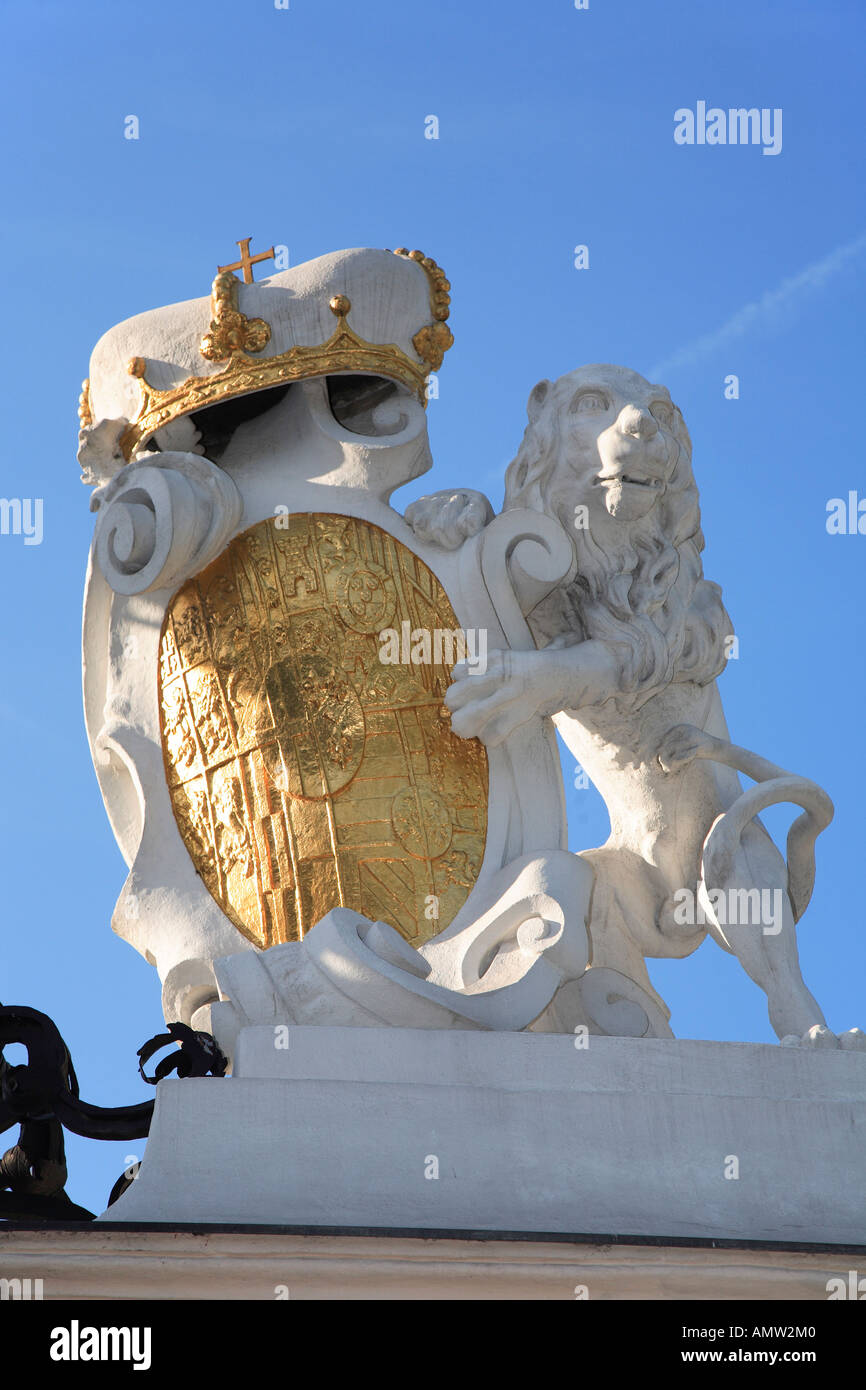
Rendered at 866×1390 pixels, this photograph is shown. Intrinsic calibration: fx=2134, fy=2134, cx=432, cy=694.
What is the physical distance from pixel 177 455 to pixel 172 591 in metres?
0.52

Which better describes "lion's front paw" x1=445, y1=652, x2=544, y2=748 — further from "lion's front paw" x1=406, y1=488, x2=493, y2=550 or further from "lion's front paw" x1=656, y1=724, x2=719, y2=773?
"lion's front paw" x1=656, y1=724, x2=719, y2=773

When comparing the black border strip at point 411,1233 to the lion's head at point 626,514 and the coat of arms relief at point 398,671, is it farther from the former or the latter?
the lion's head at point 626,514

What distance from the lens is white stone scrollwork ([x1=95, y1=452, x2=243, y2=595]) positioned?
789 cm

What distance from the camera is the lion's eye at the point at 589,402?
817 centimetres

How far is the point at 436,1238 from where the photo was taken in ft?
20.2

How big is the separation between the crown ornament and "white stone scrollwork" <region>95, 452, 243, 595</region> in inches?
10.9

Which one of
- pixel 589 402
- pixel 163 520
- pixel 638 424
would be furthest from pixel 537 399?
pixel 163 520

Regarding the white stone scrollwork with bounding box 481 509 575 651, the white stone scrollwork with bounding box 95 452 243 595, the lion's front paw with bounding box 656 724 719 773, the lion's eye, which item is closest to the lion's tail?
the lion's front paw with bounding box 656 724 719 773

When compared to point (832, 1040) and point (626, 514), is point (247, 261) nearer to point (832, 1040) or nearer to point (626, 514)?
point (626, 514)

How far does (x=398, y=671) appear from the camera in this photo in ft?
25.9

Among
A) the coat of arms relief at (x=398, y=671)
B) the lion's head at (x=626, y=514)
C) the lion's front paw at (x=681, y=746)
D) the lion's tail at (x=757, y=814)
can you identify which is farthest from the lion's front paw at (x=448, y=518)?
the lion's tail at (x=757, y=814)

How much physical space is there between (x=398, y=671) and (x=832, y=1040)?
6.72 ft
